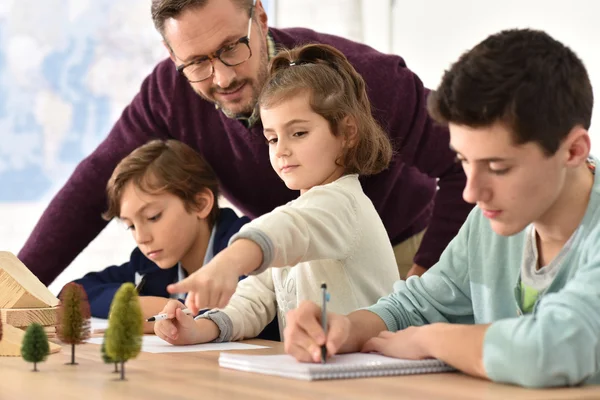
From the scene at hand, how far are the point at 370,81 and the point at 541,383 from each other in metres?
1.29

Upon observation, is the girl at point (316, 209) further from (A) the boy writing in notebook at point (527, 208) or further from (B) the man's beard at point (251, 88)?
(A) the boy writing in notebook at point (527, 208)

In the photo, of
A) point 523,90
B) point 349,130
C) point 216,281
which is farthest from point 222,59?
point 523,90

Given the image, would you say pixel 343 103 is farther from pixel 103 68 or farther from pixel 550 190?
pixel 103 68

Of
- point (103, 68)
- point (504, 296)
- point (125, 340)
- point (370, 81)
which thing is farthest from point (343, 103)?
point (103, 68)

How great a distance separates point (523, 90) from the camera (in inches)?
41.9

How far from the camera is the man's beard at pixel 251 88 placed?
81.4 inches

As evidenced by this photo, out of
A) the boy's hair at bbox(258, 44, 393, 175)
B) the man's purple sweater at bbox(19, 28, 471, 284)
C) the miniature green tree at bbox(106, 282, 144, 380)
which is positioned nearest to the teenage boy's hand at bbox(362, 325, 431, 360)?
the miniature green tree at bbox(106, 282, 144, 380)

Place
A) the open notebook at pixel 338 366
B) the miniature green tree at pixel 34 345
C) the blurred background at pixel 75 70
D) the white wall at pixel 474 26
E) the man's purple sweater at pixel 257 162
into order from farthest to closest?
the blurred background at pixel 75 70, the white wall at pixel 474 26, the man's purple sweater at pixel 257 162, the miniature green tree at pixel 34 345, the open notebook at pixel 338 366

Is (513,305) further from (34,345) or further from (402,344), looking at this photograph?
(34,345)

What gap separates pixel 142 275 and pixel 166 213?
8.6 inches

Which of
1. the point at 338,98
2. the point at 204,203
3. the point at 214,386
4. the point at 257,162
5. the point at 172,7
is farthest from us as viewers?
the point at 204,203

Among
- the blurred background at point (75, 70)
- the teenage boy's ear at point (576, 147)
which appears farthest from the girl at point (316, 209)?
the blurred background at point (75, 70)

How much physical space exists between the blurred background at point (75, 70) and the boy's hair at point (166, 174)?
4.08ft

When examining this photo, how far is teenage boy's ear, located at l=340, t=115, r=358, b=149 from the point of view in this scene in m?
1.74
